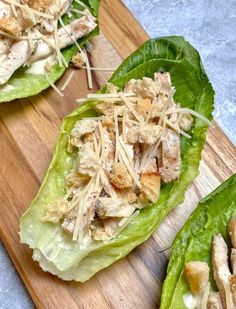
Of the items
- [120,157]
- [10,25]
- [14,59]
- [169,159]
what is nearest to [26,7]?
[10,25]

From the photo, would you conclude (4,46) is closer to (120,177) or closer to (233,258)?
(120,177)

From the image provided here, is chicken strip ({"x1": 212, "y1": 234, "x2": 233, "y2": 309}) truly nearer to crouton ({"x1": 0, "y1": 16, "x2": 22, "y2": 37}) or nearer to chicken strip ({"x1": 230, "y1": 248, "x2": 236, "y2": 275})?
chicken strip ({"x1": 230, "y1": 248, "x2": 236, "y2": 275})

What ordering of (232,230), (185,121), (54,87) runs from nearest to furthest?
(232,230) → (185,121) → (54,87)

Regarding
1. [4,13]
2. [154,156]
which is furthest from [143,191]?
[4,13]

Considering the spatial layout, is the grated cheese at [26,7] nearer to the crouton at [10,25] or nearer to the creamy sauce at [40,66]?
the crouton at [10,25]

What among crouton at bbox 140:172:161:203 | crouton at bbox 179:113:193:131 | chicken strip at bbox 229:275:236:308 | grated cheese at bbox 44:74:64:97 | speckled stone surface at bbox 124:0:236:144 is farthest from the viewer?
speckled stone surface at bbox 124:0:236:144

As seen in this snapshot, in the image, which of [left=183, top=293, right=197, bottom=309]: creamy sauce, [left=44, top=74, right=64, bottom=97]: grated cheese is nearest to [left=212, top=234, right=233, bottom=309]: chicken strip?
[left=183, top=293, right=197, bottom=309]: creamy sauce
